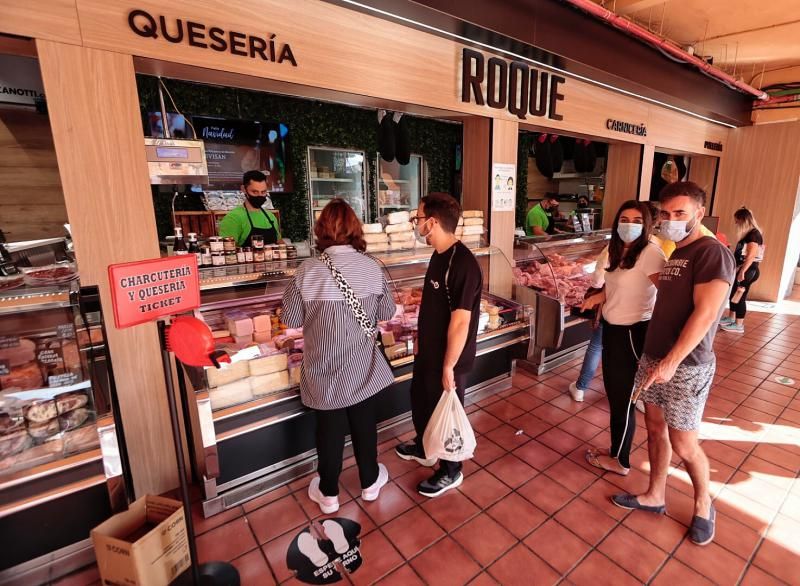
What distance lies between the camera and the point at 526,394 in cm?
429

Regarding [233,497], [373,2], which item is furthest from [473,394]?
[373,2]

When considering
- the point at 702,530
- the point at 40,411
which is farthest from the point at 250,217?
the point at 702,530

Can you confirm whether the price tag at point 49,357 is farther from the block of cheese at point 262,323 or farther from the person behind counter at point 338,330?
the person behind counter at point 338,330

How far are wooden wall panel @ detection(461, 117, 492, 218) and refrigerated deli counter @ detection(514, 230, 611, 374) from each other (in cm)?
83

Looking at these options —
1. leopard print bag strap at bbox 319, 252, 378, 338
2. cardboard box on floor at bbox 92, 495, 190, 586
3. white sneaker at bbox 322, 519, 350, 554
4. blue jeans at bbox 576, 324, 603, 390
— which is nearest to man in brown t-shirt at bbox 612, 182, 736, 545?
blue jeans at bbox 576, 324, 603, 390

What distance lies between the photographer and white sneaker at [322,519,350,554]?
2.46 m

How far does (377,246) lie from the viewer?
3.70 m

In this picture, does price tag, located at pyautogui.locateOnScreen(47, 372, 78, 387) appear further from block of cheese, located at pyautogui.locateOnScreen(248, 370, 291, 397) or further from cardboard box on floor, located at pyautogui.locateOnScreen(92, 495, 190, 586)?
block of cheese, located at pyautogui.locateOnScreen(248, 370, 291, 397)

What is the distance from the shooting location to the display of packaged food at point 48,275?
2406 mm

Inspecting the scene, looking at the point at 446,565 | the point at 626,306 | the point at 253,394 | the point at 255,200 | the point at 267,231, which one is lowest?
the point at 446,565

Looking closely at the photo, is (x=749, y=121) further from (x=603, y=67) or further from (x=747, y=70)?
(x=603, y=67)

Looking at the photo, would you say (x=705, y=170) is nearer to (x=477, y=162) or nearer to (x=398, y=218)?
(x=477, y=162)

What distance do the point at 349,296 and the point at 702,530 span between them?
2494 millimetres

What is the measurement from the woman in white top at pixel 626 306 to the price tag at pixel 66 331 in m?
3.38
